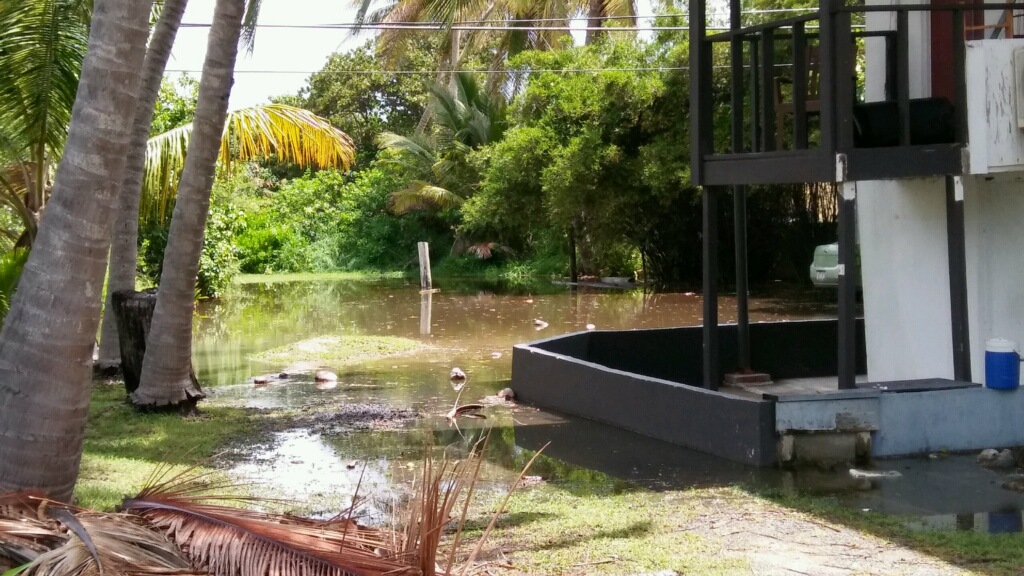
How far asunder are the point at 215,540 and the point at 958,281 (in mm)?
7961

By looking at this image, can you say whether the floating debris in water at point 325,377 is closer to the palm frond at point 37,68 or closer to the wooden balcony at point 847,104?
the palm frond at point 37,68

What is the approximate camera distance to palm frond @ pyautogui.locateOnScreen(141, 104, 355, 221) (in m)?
15.5

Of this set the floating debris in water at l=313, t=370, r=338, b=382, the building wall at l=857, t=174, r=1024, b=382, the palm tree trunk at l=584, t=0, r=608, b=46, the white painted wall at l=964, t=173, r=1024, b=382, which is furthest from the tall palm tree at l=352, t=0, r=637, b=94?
the white painted wall at l=964, t=173, r=1024, b=382

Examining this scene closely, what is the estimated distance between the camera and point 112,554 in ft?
10.8

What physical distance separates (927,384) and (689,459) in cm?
226

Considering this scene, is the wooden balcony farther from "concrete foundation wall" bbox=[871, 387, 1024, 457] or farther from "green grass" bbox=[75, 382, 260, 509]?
"green grass" bbox=[75, 382, 260, 509]

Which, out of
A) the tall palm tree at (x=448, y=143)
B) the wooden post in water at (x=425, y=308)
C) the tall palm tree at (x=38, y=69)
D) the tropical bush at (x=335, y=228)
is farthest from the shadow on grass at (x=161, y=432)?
the tropical bush at (x=335, y=228)

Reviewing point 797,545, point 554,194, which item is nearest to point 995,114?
point 797,545

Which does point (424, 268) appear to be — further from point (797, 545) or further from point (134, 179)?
point (797, 545)

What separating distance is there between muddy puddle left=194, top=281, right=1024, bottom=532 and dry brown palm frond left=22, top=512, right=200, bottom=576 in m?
0.91

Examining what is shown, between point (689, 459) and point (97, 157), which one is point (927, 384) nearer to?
point (689, 459)

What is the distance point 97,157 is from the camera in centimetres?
505

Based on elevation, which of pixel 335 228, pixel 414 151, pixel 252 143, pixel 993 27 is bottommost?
pixel 335 228

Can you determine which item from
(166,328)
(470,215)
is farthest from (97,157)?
(470,215)
